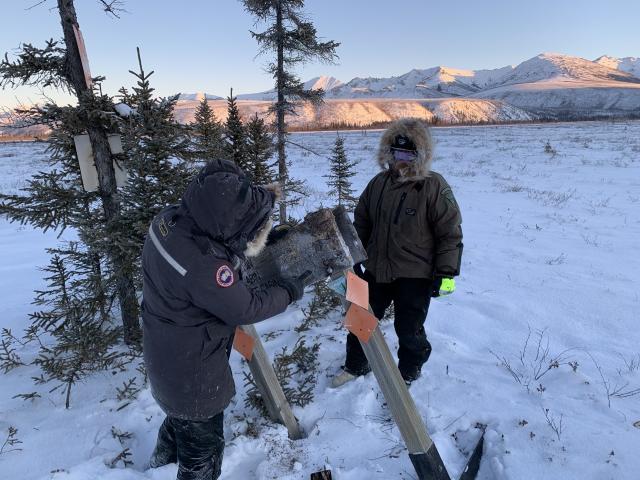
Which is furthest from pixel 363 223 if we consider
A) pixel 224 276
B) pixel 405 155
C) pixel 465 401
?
pixel 224 276

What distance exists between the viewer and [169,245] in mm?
2057

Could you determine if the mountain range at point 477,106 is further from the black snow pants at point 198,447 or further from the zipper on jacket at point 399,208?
the black snow pants at point 198,447

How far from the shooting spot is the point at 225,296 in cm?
205

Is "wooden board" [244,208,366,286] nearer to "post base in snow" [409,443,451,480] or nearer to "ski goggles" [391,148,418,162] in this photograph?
"ski goggles" [391,148,418,162]

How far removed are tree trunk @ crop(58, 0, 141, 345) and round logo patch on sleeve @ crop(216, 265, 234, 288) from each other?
2573 millimetres

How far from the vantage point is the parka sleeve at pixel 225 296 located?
2.01 metres

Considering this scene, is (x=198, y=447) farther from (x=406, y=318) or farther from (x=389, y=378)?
(x=406, y=318)

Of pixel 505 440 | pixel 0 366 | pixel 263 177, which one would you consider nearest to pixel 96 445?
pixel 0 366

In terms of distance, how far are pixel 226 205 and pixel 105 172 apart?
3.18 meters

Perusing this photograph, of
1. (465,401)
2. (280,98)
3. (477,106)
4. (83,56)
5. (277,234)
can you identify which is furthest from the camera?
(477,106)

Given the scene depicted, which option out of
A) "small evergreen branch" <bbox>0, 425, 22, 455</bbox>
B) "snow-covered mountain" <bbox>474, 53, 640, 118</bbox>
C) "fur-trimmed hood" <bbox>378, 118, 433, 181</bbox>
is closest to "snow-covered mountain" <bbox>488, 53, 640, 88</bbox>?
"snow-covered mountain" <bbox>474, 53, 640, 118</bbox>

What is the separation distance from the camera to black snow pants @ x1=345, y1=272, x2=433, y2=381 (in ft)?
11.7

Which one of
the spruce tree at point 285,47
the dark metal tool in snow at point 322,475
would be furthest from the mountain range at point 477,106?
the dark metal tool in snow at point 322,475

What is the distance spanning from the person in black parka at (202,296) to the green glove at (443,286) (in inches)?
60.3
